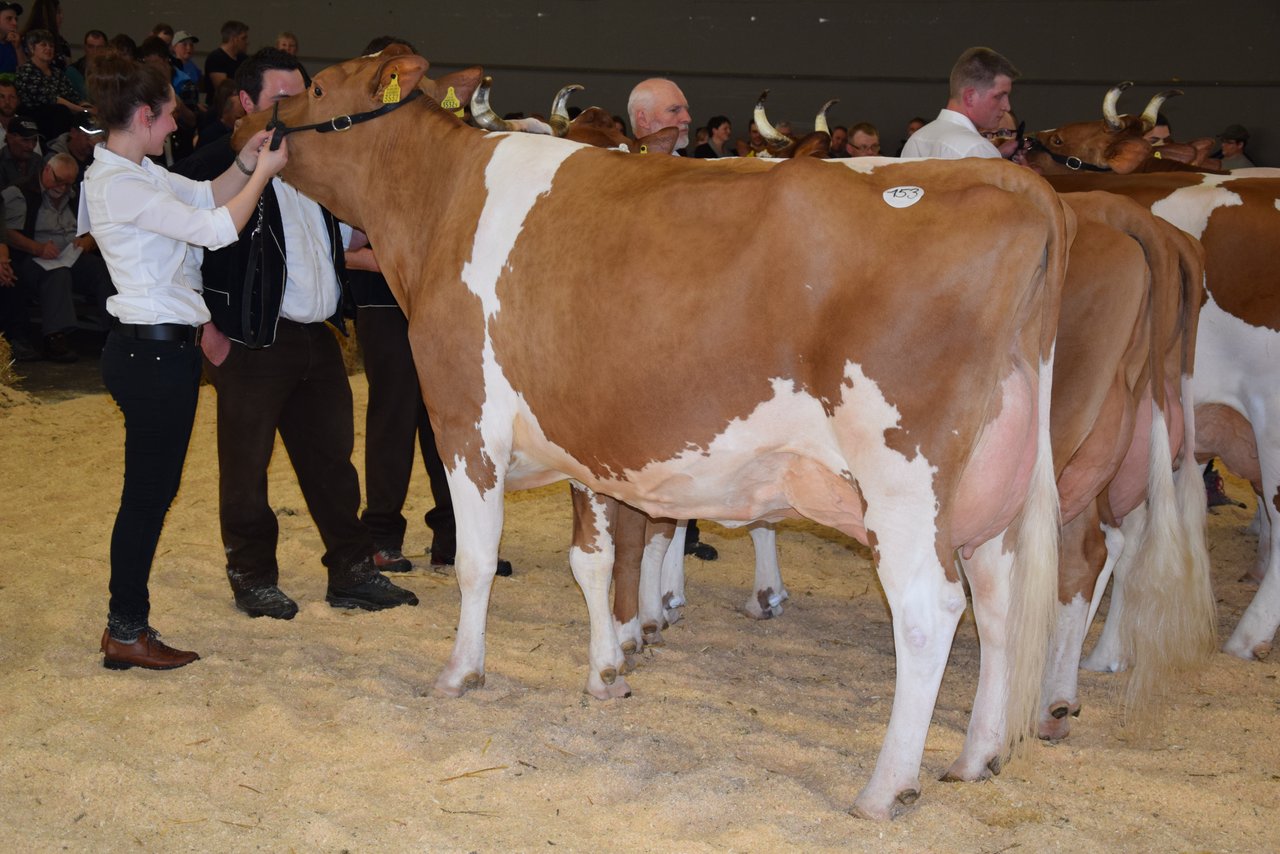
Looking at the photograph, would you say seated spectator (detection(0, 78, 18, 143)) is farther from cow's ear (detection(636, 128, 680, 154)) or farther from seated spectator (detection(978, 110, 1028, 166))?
seated spectator (detection(978, 110, 1028, 166))

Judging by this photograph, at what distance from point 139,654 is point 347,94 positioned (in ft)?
7.40

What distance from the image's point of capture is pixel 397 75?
4.45 meters

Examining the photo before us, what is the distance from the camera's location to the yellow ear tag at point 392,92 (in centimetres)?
445

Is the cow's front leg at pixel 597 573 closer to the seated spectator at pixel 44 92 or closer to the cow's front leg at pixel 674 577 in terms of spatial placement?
the cow's front leg at pixel 674 577

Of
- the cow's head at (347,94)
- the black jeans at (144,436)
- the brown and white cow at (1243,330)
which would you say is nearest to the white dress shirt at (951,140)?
the brown and white cow at (1243,330)

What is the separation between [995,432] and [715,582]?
2571 millimetres

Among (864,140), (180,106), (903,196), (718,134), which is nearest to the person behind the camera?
(903,196)

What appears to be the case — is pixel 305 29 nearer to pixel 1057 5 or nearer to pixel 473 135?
pixel 1057 5

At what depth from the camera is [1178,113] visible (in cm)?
1507

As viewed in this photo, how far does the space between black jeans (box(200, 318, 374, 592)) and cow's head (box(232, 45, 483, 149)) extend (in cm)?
82

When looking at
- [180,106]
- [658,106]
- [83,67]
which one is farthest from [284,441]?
[83,67]

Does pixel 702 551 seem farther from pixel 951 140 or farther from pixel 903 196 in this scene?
pixel 903 196

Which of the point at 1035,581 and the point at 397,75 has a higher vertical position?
the point at 397,75

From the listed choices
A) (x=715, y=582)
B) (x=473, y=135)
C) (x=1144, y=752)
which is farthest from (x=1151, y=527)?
(x=473, y=135)
